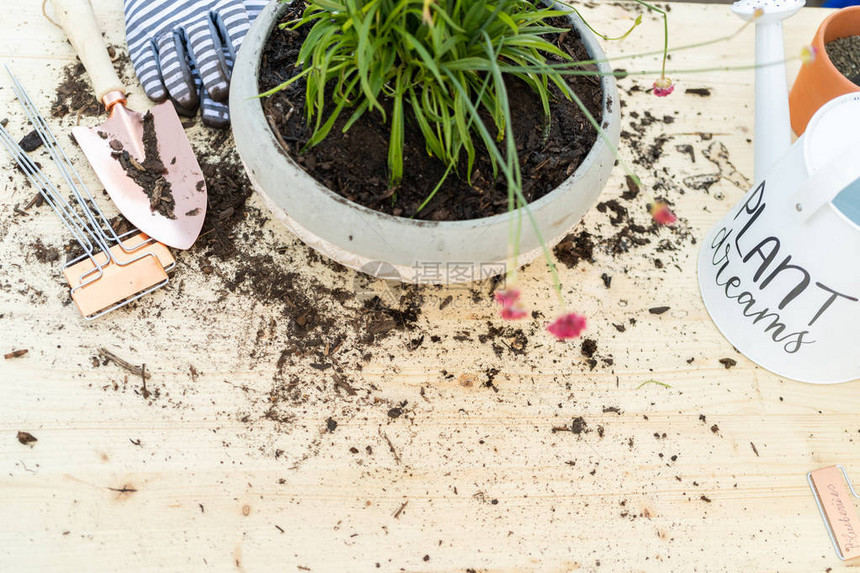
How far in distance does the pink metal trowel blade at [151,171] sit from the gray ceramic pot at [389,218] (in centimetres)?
22

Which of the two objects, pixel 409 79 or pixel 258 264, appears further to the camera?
pixel 258 264

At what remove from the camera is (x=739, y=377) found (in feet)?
2.82

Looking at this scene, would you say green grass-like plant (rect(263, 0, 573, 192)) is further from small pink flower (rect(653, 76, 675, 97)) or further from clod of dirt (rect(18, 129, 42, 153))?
clod of dirt (rect(18, 129, 42, 153))

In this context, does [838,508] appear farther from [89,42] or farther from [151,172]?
[89,42]

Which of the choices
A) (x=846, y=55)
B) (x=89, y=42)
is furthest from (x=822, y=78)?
(x=89, y=42)

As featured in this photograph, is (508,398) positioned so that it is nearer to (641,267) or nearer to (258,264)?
(641,267)

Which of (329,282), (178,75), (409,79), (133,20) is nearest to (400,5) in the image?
(409,79)

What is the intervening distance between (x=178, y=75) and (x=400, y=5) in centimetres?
52

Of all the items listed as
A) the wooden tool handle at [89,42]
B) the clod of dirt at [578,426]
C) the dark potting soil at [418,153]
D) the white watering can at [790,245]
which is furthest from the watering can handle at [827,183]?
the wooden tool handle at [89,42]

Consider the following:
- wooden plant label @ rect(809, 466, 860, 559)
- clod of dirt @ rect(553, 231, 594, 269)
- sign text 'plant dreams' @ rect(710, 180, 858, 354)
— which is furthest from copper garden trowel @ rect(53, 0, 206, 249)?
wooden plant label @ rect(809, 466, 860, 559)

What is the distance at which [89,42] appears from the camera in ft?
2.98

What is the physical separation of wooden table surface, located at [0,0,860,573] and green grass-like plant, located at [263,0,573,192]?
0.88 ft

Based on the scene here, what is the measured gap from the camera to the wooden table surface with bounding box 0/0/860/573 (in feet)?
2.39

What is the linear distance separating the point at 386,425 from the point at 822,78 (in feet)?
2.68
